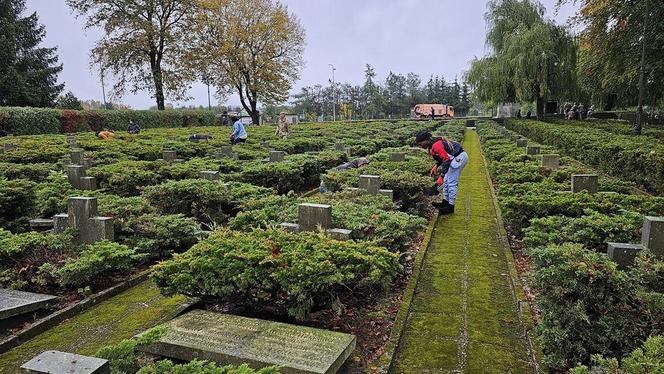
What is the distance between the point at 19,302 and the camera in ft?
14.2

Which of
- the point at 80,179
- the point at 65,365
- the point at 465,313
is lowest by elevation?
the point at 465,313

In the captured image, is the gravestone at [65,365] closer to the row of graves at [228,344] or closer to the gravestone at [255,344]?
the row of graves at [228,344]

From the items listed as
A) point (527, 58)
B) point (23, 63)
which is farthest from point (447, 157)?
point (23, 63)

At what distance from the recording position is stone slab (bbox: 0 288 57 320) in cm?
418

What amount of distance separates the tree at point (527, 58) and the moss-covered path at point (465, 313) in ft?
73.2

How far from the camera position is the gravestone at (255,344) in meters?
3.04

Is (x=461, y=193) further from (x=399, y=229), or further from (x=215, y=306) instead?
(x=215, y=306)

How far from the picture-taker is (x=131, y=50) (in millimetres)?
32375

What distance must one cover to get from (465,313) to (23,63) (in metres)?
44.2

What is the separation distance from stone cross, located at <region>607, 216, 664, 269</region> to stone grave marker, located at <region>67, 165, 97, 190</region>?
8220 mm

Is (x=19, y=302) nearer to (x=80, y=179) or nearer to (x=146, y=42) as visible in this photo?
(x=80, y=179)

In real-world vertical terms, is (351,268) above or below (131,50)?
below

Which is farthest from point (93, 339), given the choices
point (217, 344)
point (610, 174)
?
point (610, 174)

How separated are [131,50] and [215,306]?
108 ft
